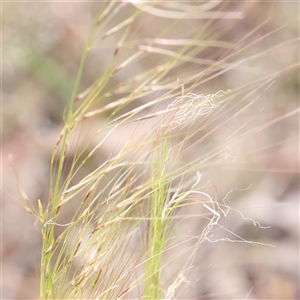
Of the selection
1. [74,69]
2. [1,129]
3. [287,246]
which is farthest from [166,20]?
[287,246]

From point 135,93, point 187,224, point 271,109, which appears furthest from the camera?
point 271,109

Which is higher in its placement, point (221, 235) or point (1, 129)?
point (1, 129)

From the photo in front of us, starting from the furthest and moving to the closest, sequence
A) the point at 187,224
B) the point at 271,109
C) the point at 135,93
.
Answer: the point at 271,109, the point at 187,224, the point at 135,93

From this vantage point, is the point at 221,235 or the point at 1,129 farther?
the point at 1,129

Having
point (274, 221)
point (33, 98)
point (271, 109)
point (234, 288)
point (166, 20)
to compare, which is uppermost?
point (166, 20)

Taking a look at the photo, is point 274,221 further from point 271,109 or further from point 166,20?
point 166,20

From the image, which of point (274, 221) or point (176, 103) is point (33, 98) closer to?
point (274, 221)
